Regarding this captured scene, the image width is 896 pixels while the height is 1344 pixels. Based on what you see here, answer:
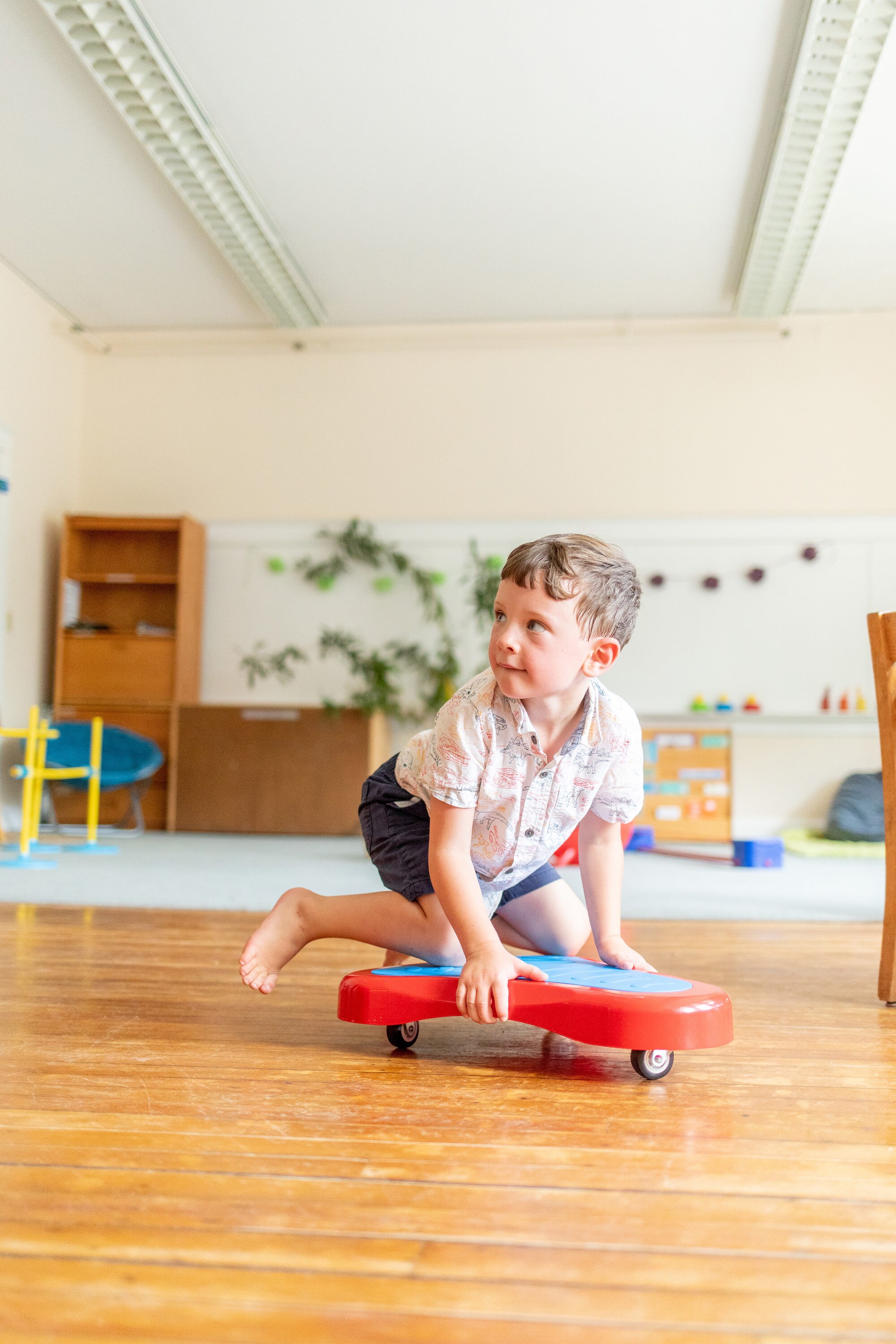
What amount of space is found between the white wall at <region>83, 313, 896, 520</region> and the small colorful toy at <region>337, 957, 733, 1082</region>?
4.48m

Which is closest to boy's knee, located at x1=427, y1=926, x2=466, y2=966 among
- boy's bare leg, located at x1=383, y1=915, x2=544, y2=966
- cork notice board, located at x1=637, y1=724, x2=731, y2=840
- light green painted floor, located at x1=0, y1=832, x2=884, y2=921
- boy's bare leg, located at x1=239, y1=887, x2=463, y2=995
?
boy's bare leg, located at x1=239, y1=887, x2=463, y2=995

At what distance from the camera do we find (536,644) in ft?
3.86

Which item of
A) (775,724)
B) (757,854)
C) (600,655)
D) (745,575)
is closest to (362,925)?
(600,655)

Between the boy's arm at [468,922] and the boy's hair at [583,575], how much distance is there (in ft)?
0.88

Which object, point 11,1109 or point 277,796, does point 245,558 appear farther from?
point 11,1109

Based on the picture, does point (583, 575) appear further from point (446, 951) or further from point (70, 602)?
point (70, 602)

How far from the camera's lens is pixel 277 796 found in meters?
5.02

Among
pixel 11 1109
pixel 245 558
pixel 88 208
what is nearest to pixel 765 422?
pixel 245 558

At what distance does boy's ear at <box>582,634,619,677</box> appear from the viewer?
48.0 inches

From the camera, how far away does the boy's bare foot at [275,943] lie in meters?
1.30

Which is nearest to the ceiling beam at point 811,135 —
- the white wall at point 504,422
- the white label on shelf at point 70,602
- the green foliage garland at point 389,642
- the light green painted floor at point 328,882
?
the white wall at point 504,422

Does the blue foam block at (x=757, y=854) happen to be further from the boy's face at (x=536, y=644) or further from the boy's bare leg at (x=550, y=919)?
the boy's face at (x=536, y=644)

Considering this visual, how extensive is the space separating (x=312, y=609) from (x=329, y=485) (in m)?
0.68

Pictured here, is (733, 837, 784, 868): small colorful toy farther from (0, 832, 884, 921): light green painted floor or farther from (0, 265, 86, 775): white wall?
(0, 265, 86, 775): white wall
